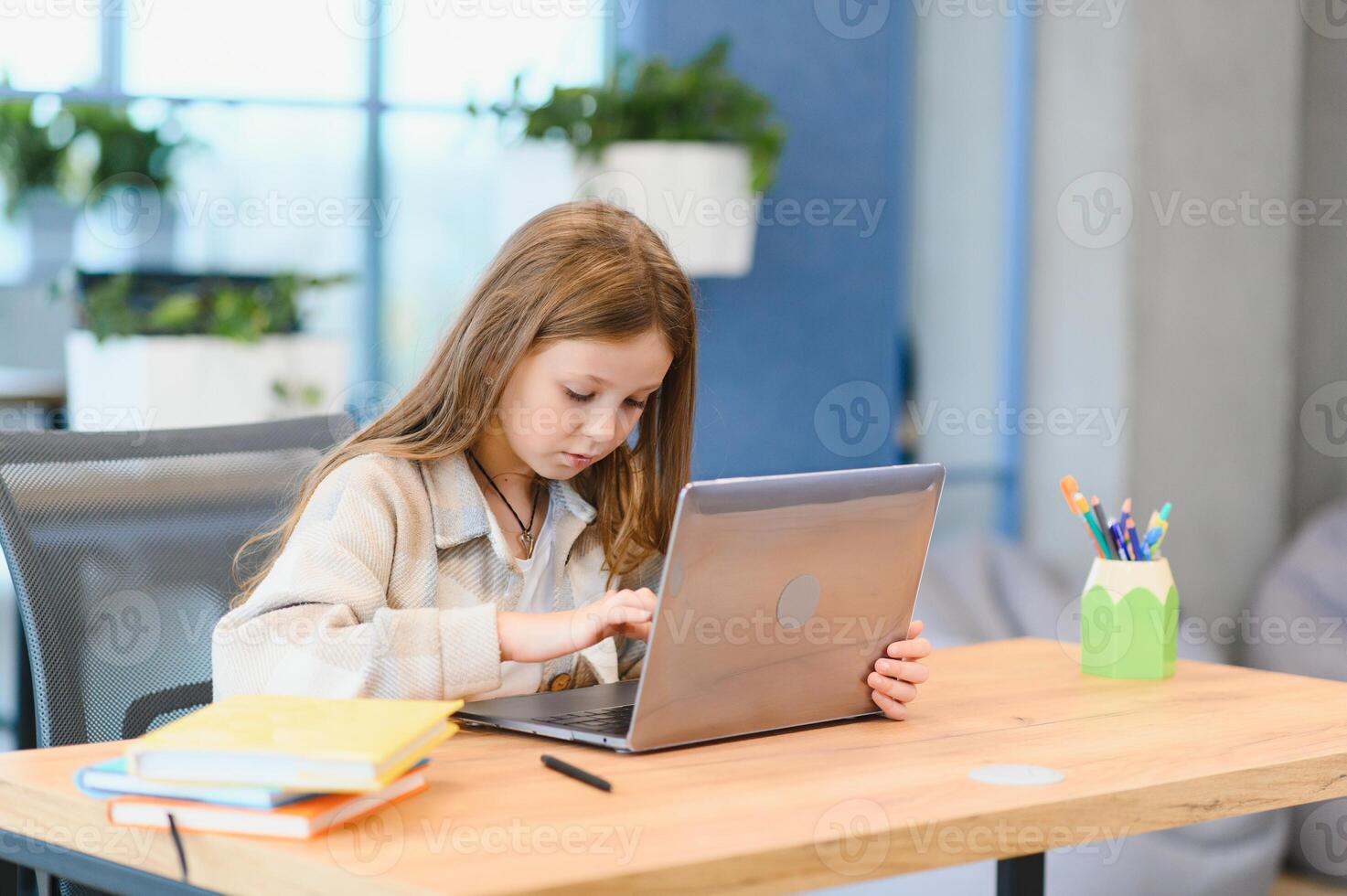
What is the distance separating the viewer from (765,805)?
1.10 metres

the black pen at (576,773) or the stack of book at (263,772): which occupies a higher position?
the stack of book at (263,772)

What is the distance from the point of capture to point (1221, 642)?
358cm

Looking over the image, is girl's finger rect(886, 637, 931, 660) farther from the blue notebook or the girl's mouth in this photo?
the blue notebook

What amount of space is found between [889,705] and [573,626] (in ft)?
0.99

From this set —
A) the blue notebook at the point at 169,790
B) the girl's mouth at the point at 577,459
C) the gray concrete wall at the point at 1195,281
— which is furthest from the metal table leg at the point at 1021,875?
the gray concrete wall at the point at 1195,281

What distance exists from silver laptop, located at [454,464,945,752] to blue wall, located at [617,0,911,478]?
2.42 metres

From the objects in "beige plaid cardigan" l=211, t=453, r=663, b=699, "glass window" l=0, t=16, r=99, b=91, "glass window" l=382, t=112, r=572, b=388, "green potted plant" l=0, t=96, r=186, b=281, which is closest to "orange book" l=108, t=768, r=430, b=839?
"beige plaid cardigan" l=211, t=453, r=663, b=699

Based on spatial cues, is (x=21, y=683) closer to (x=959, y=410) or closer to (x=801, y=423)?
(x=801, y=423)

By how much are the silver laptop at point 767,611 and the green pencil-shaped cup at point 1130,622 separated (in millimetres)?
368

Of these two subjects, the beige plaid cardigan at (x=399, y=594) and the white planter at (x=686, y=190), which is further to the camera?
the white planter at (x=686, y=190)

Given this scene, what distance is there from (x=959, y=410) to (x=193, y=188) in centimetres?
226

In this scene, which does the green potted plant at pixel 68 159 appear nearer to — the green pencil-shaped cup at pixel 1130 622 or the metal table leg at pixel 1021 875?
the green pencil-shaped cup at pixel 1130 622

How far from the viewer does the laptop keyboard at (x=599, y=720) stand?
1.29 meters

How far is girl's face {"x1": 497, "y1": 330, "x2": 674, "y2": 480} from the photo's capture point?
5.05ft
